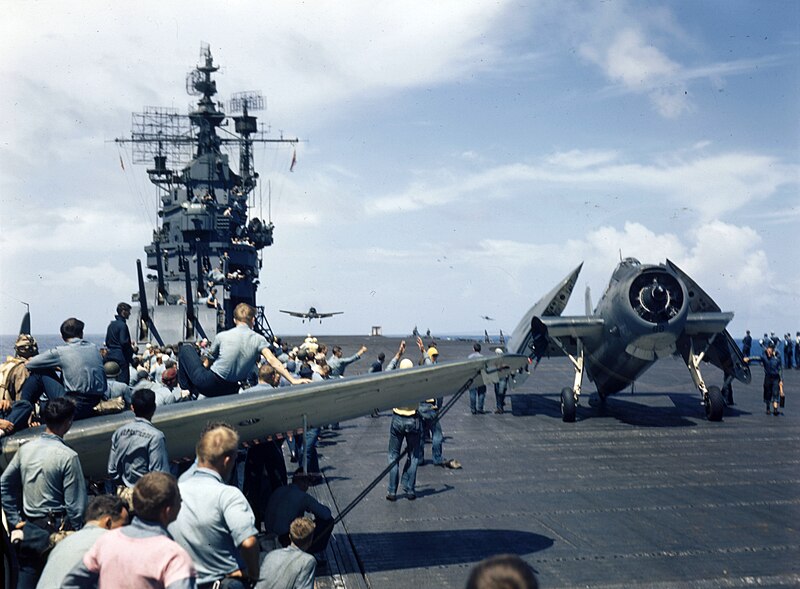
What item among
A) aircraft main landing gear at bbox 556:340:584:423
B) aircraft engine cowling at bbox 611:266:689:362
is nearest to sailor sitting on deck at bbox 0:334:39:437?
aircraft engine cowling at bbox 611:266:689:362

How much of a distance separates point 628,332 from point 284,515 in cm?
1164

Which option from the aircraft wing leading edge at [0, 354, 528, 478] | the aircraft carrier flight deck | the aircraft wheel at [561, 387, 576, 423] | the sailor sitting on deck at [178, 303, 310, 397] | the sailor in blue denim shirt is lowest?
the aircraft carrier flight deck

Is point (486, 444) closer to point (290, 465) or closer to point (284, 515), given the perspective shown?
point (290, 465)

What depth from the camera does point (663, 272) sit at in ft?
52.6

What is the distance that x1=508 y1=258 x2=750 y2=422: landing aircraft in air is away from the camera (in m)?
15.9

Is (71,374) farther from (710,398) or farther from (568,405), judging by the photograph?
(710,398)

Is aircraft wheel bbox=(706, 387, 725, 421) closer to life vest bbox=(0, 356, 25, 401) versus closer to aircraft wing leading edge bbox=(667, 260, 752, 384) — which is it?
aircraft wing leading edge bbox=(667, 260, 752, 384)

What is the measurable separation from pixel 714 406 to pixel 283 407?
14184 mm

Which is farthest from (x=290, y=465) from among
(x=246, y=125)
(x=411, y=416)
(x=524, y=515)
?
(x=246, y=125)

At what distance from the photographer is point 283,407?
621 centimetres

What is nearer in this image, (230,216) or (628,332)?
(628,332)

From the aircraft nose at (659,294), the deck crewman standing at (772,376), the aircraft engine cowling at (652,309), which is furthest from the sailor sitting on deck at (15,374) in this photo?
the deck crewman standing at (772,376)

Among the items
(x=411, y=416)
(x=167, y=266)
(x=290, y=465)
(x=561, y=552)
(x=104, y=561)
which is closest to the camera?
(x=104, y=561)

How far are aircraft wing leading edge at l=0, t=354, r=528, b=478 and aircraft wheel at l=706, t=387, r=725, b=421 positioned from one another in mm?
11998
